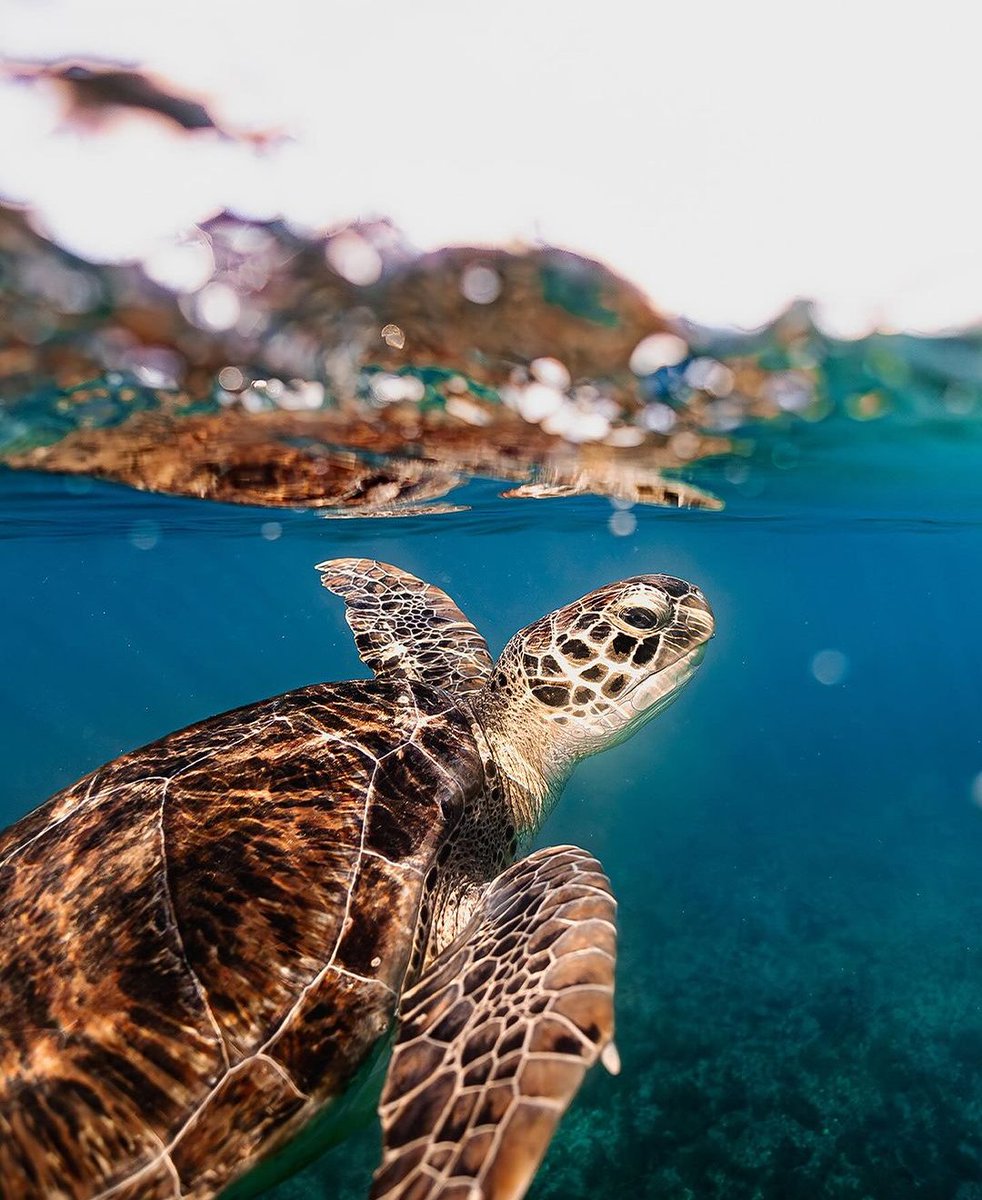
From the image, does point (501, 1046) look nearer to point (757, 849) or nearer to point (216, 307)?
point (216, 307)

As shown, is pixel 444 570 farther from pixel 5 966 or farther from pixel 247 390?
pixel 5 966

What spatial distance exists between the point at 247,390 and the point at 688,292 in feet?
11.1

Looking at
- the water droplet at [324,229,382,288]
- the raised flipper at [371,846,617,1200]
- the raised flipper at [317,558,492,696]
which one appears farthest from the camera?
the raised flipper at [317,558,492,696]

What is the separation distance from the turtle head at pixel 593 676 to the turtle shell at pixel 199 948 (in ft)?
3.64

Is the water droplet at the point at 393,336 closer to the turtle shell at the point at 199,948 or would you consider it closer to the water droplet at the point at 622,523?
the turtle shell at the point at 199,948

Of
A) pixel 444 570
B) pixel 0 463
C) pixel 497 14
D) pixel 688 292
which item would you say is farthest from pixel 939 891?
pixel 444 570

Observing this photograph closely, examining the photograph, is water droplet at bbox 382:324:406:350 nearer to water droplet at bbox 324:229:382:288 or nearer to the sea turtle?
water droplet at bbox 324:229:382:288

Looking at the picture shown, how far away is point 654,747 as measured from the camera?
21766mm

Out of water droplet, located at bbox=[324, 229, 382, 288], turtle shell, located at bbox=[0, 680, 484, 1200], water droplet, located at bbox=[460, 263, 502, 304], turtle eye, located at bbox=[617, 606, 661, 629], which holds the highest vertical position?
water droplet, located at bbox=[324, 229, 382, 288]

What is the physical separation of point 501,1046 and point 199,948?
3.54 ft

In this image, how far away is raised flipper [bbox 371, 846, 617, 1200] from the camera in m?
1.71

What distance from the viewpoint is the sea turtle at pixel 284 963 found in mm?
1885

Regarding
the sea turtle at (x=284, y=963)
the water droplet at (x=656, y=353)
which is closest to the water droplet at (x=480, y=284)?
the water droplet at (x=656, y=353)

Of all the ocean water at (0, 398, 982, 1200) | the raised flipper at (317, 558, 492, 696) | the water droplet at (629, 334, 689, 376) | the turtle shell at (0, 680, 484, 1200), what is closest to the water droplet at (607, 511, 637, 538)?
the ocean water at (0, 398, 982, 1200)
